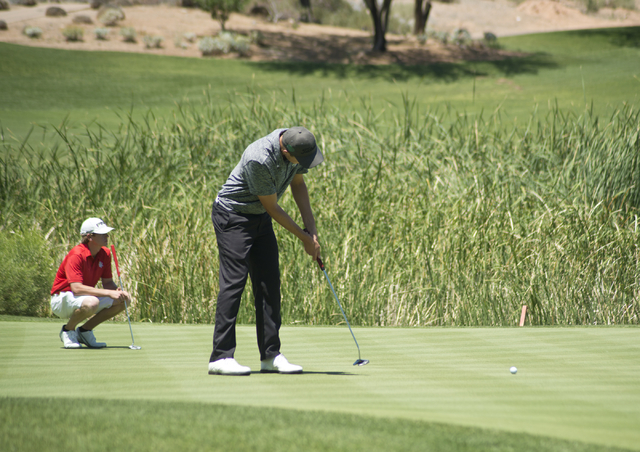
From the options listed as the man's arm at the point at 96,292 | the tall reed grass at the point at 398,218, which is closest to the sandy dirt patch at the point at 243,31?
the tall reed grass at the point at 398,218

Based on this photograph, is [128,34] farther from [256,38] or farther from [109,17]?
[256,38]

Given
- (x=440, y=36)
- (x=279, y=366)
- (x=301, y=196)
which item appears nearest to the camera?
(x=279, y=366)

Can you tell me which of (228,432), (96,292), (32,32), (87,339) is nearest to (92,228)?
(96,292)

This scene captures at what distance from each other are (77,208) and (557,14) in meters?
49.6

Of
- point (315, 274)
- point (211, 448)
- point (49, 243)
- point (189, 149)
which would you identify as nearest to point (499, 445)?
point (211, 448)

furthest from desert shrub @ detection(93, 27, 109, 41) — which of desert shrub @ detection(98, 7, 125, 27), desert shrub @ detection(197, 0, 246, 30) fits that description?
desert shrub @ detection(197, 0, 246, 30)

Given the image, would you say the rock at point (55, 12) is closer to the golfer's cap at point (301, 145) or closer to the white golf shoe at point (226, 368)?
the golfer's cap at point (301, 145)

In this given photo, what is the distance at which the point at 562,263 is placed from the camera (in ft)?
25.1

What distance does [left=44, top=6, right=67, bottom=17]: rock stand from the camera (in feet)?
104

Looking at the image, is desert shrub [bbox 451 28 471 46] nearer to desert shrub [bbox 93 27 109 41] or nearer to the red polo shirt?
desert shrub [bbox 93 27 109 41]

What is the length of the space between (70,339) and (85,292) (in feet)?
1.23

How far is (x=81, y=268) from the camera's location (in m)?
5.16

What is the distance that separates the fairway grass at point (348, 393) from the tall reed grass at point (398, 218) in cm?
171

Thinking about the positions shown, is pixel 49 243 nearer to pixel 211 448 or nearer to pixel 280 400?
pixel 280 400
